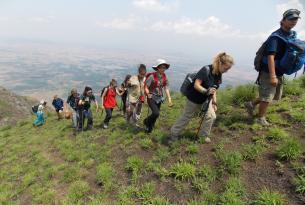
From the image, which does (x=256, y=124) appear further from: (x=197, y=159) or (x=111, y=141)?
(x=111, y=141)

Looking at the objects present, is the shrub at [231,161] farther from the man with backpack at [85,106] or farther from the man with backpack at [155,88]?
the man with backpack at [85,106]

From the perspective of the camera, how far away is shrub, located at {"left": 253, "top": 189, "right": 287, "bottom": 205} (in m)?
5.64

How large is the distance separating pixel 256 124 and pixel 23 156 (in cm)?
993

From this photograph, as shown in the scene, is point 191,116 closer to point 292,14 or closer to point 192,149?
point 192,149

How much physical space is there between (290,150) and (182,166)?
271 centimetres

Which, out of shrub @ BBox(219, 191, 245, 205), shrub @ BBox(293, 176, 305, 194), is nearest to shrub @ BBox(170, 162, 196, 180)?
shrub @ BBox(219, 191, 245, 205)

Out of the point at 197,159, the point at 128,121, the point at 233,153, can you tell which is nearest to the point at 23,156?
the point at 128,121

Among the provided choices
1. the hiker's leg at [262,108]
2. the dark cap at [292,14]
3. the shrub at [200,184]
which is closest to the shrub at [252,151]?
the hiker's leg at [262,108]

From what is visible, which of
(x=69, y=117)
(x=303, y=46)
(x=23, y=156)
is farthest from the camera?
(x=69, y=117)

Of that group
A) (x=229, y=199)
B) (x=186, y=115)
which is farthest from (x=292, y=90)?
(x=229, y=199)

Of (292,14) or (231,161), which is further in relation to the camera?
(231,161)

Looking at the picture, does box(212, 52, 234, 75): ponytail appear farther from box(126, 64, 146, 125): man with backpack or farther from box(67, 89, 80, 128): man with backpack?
box(67, 89, 80, 128): man with backpack

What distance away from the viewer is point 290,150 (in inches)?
269

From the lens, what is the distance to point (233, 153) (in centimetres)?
740
